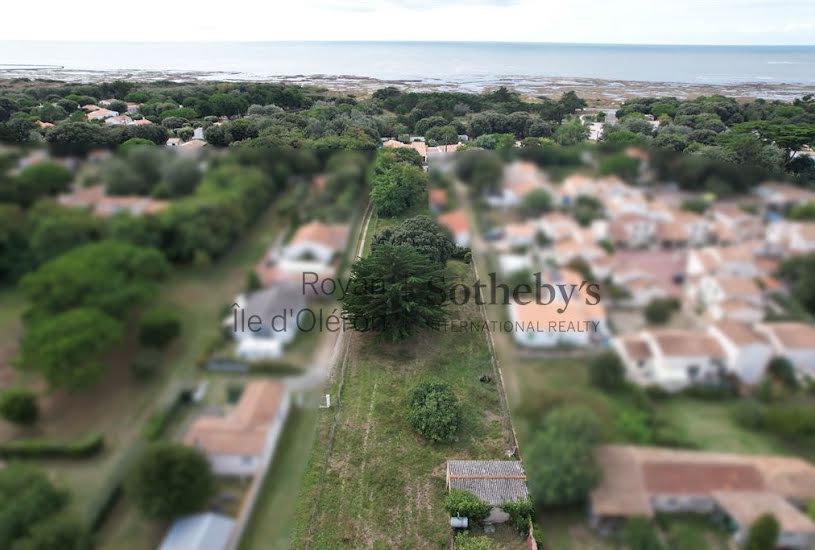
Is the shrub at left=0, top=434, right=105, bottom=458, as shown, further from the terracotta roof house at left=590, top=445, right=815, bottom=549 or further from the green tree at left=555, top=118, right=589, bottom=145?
the green tree at left=555, top=118, right=589, bottom=145

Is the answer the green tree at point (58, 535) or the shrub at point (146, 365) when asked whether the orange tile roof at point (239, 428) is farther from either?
the green tree at point (58, 535)

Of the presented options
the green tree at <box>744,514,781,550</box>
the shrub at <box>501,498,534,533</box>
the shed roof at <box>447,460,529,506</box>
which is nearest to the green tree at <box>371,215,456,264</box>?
the shed roof at <box>447,460,529,506</box>

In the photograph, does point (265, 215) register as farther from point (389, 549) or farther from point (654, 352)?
point (389, 549)

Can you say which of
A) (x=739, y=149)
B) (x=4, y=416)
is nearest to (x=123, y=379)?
(x=4, y=416)

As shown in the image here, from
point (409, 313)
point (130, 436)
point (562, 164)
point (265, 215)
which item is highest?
point (562, 164)

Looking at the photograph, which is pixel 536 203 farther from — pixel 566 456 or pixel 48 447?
pixel 48 447

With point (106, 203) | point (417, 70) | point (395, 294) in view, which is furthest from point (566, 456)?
point (417, 70)

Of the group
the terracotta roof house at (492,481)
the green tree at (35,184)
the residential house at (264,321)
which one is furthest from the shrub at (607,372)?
the terracotta roof house at (492,481)
